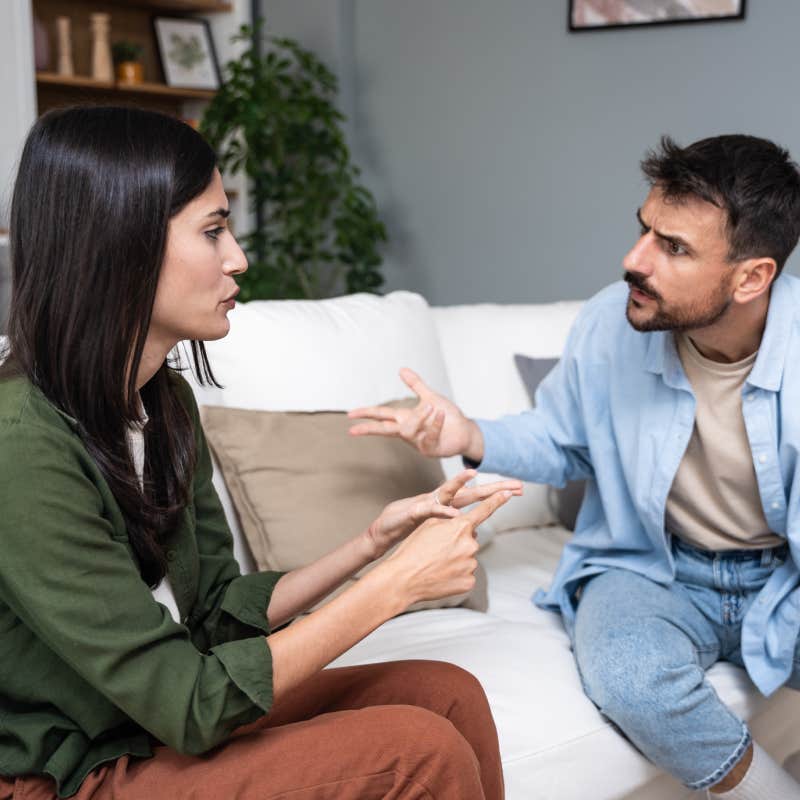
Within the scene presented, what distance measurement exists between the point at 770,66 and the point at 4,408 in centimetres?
274

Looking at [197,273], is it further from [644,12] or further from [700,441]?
[644,12]

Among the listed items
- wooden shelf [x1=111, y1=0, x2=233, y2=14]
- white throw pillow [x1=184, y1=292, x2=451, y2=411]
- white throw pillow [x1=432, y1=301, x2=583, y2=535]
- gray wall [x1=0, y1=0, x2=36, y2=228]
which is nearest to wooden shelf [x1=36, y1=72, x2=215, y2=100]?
gray wall [x1=0, y1=0, x2=36, y2=228]

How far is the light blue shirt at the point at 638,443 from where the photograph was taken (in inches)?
64.4

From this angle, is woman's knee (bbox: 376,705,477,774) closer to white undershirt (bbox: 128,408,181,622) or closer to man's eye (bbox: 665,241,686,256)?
white undershirt (bbox: 128,408,181,622)

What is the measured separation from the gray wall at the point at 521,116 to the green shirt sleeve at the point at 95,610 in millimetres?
2505

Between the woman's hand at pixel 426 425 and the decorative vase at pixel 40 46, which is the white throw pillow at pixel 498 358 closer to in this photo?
the woman's hand at pixel 426 425

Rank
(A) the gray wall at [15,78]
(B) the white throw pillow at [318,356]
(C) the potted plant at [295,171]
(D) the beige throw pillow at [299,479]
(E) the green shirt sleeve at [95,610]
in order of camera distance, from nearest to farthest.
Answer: (E) the green shirt sleeve at [95,610] < (D) the beige throw pillow at [299,479] < (B) the white throw pillow at [318,356] < (A) the gray wall at [15,78] < (C) the potted plant at [295,171]

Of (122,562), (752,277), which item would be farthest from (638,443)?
(122,562)

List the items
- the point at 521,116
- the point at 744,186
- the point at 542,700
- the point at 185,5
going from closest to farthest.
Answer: the point at 542,700 → the point at 744,186 → the point at 521,116 → the point at 185,5

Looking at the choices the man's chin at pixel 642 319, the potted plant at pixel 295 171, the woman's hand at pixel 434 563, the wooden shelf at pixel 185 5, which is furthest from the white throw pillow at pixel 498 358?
the wooden shelf at pixel 185 5

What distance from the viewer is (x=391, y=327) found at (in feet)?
6.64

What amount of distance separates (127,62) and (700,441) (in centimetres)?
310

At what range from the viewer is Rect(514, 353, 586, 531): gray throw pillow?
7.22 feet

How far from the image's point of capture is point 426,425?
170 centimetres
